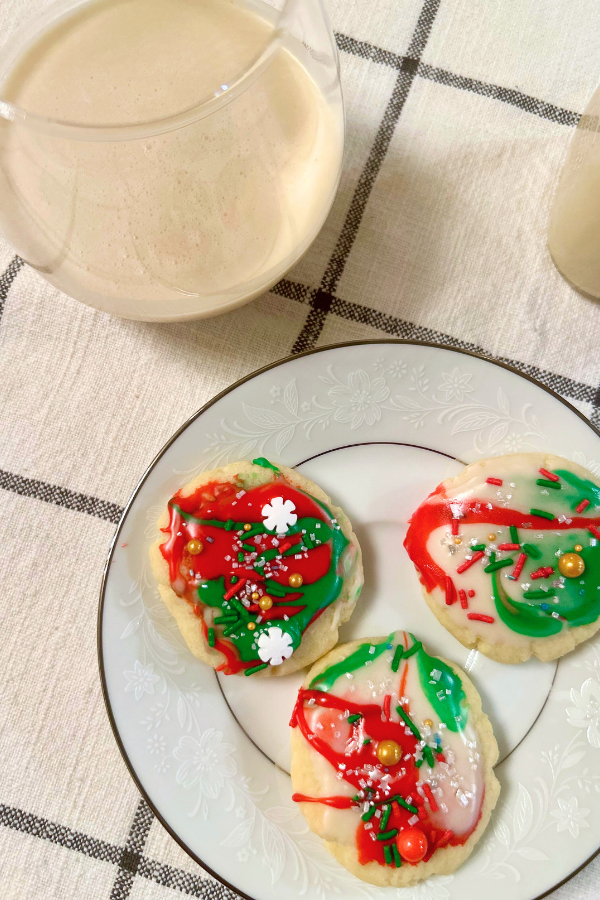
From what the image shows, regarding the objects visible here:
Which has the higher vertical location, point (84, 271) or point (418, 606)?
point (84, 271)

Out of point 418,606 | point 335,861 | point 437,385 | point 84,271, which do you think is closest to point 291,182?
point 84,271

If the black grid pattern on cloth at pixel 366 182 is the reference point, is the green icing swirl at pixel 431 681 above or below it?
below

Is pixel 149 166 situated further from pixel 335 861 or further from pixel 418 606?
pixel 335 861

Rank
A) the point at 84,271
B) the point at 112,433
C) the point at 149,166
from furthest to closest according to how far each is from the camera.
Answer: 1. the point at 112,433
2. the point at 84,271
3. the point at 149,166

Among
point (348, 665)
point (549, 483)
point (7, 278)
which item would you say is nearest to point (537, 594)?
point (549, 483)

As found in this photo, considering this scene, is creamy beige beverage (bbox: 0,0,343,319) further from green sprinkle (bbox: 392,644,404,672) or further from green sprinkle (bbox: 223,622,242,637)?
green sprinkle (bbox: 392,644,404,672)

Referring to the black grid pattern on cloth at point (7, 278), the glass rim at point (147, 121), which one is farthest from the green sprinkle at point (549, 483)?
the black grid pattern on cloth at point (7, 278)

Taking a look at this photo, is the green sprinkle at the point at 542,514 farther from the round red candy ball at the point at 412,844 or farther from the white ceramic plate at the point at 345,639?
the round red candy ball at the point at 412,844
